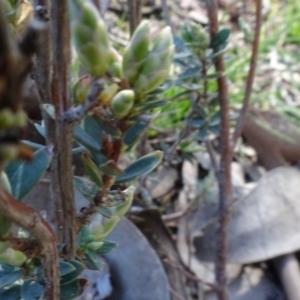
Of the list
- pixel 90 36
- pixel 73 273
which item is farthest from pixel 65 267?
pixel 90 36

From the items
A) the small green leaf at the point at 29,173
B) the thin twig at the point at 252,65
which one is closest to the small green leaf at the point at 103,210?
the small green leaf at the point at 29,173

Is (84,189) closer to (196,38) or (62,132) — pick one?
(62,132)

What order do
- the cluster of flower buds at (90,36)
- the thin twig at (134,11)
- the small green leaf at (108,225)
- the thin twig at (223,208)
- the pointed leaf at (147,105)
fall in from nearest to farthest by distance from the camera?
the cluster of flower buds at (90,36) < the pointed leaf at (147,105) < the small green leaf at (108,225) < the thin twig at (134,11) < the thin twig at (223,208)

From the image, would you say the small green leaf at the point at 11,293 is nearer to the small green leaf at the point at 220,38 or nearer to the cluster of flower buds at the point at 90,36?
the cluster of flower buds at the point at 90,36

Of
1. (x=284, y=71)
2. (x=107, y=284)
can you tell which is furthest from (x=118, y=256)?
(x=284, y=71)

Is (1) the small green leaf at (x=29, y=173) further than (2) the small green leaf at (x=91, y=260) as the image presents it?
No

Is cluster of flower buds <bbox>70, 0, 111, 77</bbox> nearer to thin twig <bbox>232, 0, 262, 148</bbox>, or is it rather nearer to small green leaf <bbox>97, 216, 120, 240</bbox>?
small green leaf <bbox>97, 216, 120, 240</bbox>

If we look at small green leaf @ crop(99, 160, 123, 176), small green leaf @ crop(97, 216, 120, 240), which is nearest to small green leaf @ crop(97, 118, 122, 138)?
small green leaf @ crop(99, 160, 123, 176)
